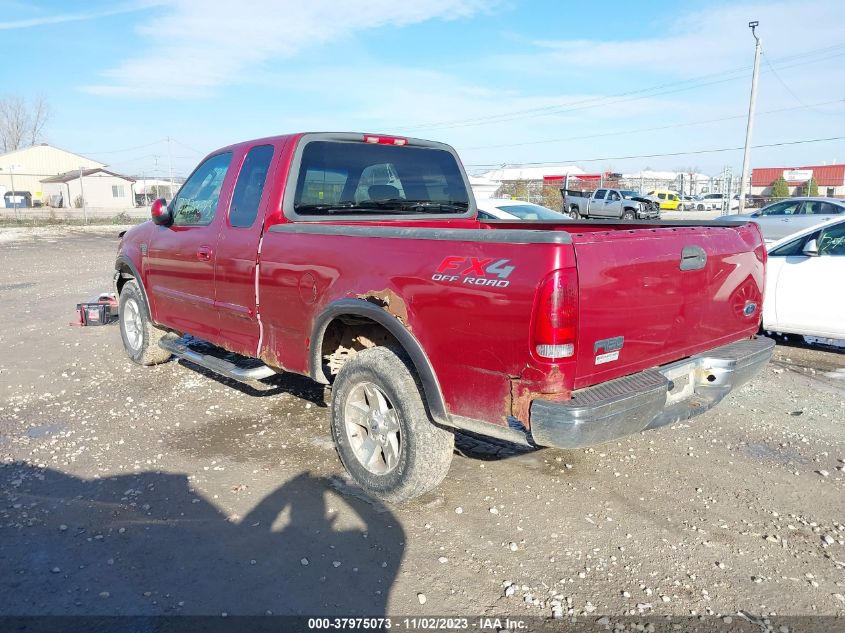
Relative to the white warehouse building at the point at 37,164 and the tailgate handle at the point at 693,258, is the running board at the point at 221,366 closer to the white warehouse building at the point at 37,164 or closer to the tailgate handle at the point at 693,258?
the tailgate handle at the point at 693,258

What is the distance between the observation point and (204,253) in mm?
5012

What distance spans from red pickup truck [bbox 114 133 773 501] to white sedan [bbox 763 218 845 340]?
3162mm

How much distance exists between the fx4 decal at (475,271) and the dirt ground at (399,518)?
1.38 m

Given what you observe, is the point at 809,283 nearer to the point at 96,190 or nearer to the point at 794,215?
the point at 794,215

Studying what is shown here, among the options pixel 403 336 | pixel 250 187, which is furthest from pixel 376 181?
pixel 403 336

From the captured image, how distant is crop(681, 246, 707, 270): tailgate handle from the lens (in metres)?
3.47

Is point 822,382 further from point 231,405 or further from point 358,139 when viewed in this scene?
point 231,405

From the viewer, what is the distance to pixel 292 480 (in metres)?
4.13

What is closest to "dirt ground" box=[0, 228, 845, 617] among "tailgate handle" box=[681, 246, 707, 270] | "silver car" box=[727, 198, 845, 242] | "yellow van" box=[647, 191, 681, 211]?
"tailgate handle" box=[681, 246, 707, 270]

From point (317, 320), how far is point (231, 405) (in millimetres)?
2071

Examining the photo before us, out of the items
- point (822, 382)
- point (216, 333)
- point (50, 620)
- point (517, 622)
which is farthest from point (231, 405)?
point (822, 382)

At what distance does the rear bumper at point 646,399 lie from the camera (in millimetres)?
2916

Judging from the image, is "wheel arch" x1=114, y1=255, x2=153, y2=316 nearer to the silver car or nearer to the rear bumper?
the rear bumper

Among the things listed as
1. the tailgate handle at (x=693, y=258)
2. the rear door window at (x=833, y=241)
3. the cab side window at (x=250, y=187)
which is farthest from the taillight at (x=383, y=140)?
the rear door window at (x=833, y=241)
